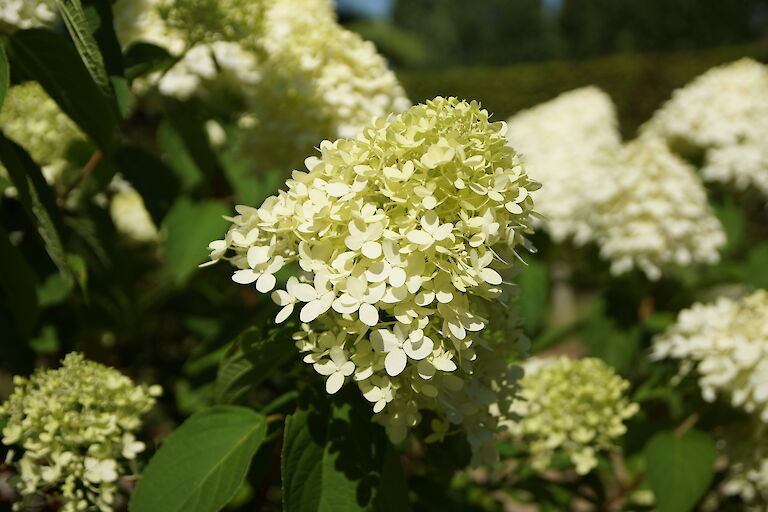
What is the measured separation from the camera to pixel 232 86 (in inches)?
79.0

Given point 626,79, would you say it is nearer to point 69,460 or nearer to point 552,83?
point 552,83

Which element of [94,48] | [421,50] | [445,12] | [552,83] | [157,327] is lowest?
[445,12]

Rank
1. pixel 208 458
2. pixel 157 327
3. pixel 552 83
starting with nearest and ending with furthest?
pixel 208 458
pixel 157 327
pixel 552 83

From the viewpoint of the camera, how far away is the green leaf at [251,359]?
0.94 meters

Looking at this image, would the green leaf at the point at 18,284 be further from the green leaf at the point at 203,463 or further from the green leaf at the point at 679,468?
the green leaf at the point at 679,468

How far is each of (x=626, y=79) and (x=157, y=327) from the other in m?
8.25

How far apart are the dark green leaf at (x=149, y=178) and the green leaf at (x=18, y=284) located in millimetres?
339

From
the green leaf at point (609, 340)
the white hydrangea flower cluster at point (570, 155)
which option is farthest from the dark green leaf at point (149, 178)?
the green leaf at point (609, 340)

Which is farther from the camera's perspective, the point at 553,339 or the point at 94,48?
the point at 553,339

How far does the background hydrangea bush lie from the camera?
2.70ft

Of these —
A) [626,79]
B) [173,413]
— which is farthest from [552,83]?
[173,413]

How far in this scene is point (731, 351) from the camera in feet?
4.79

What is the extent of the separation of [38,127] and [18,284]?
1.66ft

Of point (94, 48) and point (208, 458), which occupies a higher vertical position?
point (94, 48)
